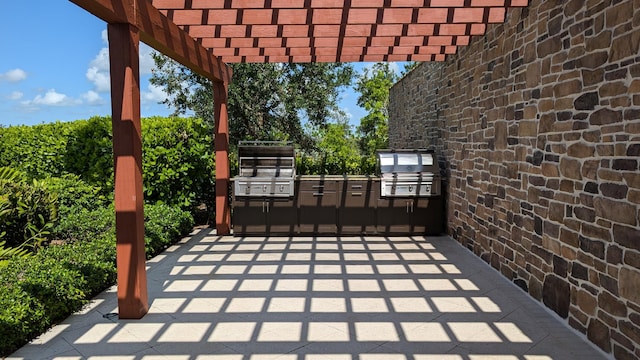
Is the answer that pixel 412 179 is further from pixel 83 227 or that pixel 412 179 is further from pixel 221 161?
pixel 83 227

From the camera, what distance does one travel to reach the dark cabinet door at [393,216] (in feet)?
23.1

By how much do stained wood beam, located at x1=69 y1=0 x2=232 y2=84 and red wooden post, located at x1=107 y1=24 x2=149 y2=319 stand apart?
0.14 meters

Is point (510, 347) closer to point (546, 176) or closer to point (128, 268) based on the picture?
point (546, 176)

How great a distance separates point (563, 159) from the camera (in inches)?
140

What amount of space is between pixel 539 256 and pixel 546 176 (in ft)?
2.45

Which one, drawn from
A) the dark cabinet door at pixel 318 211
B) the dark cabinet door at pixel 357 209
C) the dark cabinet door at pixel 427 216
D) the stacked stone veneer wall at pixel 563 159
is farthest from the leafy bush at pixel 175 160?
the stacked stone veneer wall at pixel 563 159

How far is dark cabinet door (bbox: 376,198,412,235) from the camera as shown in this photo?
703cm

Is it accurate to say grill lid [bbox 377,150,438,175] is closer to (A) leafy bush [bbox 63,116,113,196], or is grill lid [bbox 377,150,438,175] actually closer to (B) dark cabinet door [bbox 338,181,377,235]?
(B) dark cabinet door [bbox 338,181,377,235]

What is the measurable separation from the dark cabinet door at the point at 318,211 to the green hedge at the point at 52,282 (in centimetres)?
239

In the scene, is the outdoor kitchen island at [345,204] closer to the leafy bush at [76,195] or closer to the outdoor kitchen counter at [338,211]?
the outdoor kitchen counter at [338,211]

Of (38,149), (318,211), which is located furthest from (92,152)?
(318,211)

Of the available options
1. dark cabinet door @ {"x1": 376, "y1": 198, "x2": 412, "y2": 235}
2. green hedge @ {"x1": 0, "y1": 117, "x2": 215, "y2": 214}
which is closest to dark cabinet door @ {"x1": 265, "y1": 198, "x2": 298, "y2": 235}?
dark cabinet door @ {"x1": 376, "y1": 198, "x2": 412, "y2": 235}

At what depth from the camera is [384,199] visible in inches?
277

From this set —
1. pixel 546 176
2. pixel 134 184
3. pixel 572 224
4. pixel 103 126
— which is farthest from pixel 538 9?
pixel 103 126
